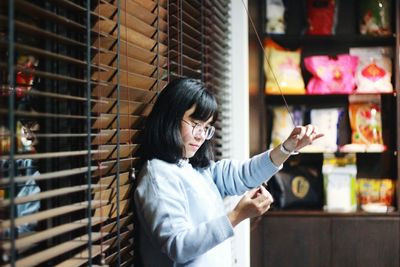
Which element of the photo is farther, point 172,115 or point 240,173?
point 240,173

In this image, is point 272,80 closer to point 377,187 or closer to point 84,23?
point 377,187

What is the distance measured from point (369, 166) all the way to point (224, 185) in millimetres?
1791

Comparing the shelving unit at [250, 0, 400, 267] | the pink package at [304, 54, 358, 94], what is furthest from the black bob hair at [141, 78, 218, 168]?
the pink package at [304, 54, 358, 94]

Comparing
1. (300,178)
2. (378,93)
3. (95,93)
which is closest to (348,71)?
(378,93)

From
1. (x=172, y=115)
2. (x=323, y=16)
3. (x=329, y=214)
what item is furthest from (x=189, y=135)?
(x=323, y=16)

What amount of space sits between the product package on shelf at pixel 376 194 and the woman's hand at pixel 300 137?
4.85 feet

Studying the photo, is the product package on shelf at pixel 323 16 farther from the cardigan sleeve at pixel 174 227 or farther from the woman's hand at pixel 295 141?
the cardigan sleeve at pixel 174 227

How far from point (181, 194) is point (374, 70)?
210cm

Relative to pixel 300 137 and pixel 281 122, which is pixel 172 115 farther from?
pixel 281 122

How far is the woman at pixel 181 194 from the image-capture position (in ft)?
4.83

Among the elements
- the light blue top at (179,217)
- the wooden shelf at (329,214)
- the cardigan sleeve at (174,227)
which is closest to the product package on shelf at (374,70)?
the wooden shelf at (329,214)

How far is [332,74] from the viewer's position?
3.37 metres

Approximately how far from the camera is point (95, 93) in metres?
1.45

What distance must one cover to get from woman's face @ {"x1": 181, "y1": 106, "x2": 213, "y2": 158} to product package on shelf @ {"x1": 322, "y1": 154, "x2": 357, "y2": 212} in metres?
1.80
